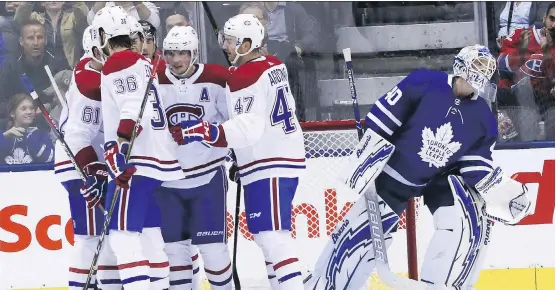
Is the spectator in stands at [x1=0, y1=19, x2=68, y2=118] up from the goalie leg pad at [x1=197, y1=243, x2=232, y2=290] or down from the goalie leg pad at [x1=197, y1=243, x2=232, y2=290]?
up

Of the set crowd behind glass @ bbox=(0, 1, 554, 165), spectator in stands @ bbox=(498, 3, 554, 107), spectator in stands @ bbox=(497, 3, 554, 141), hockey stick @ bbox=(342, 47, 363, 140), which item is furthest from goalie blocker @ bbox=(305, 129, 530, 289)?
spectator in stands @ bbox=(498, 3, 554, 107)

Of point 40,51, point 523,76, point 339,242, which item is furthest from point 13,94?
point 523,76

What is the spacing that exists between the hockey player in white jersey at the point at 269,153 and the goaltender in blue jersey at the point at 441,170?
19cm

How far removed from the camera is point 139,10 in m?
5.58

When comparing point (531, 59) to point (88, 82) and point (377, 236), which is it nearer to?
point (377, 236)

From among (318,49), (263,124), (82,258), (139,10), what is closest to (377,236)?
(263,124)

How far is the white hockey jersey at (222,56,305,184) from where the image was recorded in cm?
401

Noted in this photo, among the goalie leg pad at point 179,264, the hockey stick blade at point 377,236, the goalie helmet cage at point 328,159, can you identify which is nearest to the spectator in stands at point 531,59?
the goalie helmet cage at point 328,159

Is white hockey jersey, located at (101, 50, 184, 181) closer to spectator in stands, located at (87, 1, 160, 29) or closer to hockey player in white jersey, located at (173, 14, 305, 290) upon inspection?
hockey player in white jersey, located at (173, 14, 305, 290)

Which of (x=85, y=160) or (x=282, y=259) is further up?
(x=85, y=160)

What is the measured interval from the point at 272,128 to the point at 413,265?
102 centimetres

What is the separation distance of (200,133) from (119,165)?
0.95ft

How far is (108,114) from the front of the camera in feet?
13.0

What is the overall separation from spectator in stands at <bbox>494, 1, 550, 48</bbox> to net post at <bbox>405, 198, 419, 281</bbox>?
41.0 inches
